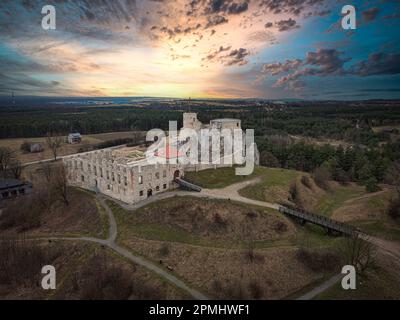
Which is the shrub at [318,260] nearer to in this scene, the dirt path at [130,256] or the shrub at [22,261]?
the dirt path at [130,256]

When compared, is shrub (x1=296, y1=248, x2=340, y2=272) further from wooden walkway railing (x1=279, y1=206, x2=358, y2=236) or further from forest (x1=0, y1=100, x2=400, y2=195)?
forest (x1=0, y1=100, x2=400, y2=195)

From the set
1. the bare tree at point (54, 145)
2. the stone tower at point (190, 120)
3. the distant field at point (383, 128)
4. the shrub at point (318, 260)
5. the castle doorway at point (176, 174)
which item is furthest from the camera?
the distant field at point (383, 128)

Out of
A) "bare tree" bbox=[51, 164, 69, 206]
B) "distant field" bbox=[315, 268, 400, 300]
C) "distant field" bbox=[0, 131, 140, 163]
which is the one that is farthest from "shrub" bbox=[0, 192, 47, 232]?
"distant field" bbox=[315, 268, 400, 300]

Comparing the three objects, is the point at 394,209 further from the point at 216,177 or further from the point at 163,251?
the point at 163,251

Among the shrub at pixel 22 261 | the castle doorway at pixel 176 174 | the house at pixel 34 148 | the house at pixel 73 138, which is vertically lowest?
the shrub at pixel 22 261

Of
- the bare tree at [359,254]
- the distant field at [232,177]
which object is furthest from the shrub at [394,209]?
the distant field at [232,177]

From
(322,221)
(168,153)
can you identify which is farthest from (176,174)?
(322,221)
